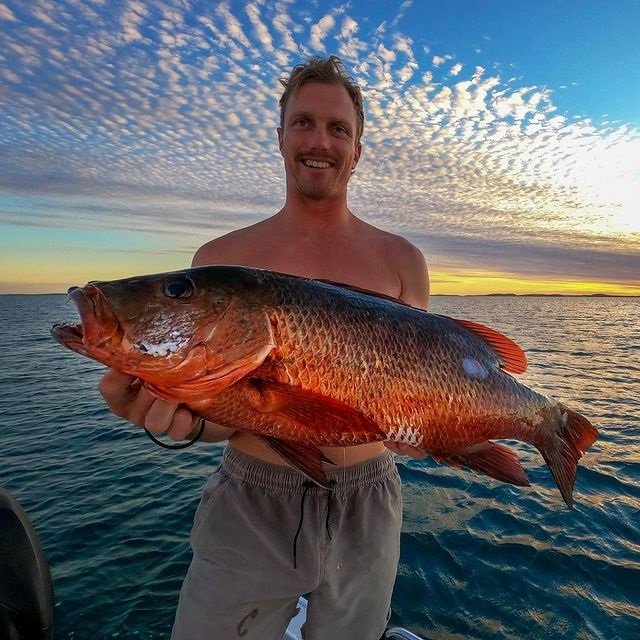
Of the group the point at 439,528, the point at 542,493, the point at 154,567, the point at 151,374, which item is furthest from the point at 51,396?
the point at 151,374

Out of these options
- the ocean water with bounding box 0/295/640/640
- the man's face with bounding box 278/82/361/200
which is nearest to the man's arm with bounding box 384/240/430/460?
the man's face with bounding box 278/82/361/200

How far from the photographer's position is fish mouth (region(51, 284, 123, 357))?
86.3 inches

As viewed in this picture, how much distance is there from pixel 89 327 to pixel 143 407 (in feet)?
2.01

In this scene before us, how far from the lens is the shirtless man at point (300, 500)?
2.86 meters

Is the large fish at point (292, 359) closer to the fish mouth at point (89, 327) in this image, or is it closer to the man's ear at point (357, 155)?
the fish mouth at point (89, 327)

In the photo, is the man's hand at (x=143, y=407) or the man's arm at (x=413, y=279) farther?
the man's arm at (x=413, y=279)

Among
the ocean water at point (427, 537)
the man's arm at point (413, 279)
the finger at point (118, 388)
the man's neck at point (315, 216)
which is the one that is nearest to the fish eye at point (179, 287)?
the finger at point (118, 388)

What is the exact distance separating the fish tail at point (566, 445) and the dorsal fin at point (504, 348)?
0.39 metres

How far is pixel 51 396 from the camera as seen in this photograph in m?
17.9

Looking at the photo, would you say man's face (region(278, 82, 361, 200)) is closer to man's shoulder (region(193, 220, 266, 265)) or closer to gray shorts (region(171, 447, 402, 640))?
man's shoulder (region(193, 220, 266, 265))

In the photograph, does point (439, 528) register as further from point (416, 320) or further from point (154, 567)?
point (416, 320)

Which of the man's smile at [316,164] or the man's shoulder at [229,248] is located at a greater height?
the man's smile at [316,164]

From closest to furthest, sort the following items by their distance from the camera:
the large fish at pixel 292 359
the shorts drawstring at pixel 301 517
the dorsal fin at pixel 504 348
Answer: the large fish at pixel 292 359, the shorts drawstring at pixel 301 517, the dorsal fin at pixel 504 348

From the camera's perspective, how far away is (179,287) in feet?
8.18
